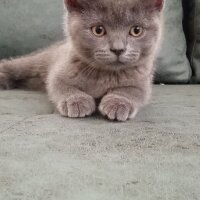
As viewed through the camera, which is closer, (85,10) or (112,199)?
(112,199)

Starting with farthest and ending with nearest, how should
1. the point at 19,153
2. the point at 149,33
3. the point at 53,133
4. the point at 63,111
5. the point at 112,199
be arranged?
the point at 149,33
the point at 63,111
the point at 53,133
the point at 19,153
the point at 112,199

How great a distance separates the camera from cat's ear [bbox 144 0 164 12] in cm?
158

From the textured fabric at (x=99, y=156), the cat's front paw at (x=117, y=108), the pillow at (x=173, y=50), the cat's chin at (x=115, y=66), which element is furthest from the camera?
the pillow at (x=173, y=50)

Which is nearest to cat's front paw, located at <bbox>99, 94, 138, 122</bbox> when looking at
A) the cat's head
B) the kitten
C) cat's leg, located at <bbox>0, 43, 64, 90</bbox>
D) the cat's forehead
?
the kitten

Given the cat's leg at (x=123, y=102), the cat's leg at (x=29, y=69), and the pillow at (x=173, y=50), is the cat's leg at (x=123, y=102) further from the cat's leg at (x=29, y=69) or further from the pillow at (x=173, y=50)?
the cat's leg at (x=29, y=69)

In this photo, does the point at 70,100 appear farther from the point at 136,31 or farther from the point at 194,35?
the point at 194,35

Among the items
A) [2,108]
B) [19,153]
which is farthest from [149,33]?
[19,153]

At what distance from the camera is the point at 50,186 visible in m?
0.88

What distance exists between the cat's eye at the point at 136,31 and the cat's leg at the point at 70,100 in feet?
0.82

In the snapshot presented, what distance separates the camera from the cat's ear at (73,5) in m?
1.58

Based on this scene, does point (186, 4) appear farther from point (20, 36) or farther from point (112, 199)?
point (112, 199)

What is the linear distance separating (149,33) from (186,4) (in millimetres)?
795

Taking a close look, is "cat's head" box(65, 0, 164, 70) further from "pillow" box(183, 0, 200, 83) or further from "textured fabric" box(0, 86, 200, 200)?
"pillow" box(183, 0, 200, 83)

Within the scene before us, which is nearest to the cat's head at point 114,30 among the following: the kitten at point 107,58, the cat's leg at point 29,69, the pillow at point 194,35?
the kitten at point 107,58
